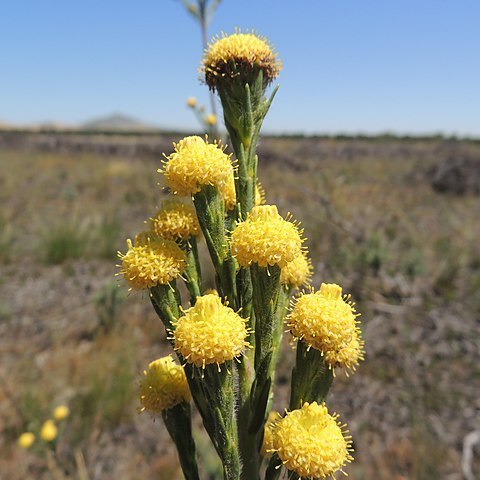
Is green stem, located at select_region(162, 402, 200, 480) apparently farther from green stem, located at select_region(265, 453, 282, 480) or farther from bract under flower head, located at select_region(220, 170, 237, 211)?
bract under flower head, located at select_region(220, 170, 237, 211)

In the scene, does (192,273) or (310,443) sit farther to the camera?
(192,273)

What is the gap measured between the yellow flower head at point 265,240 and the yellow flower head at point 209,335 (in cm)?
13

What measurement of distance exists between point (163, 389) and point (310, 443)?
18.3 inches

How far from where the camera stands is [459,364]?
14.4ft

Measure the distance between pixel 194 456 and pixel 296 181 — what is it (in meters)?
14.2

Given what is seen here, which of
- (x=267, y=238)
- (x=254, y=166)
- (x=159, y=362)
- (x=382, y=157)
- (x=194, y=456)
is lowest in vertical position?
(x=382, y=157)

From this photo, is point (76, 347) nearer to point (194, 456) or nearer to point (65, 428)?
point (65, 428)

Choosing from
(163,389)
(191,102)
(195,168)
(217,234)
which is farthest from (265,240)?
(191,102)

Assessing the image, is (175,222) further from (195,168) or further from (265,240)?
(265,240)

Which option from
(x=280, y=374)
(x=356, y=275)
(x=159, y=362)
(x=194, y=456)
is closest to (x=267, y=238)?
(x=159, y=362)

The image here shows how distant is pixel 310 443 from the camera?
3.23 feet

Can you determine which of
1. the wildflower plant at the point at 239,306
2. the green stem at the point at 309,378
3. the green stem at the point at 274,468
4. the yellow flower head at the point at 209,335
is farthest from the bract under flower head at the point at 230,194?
the green stem at the point at 274,468

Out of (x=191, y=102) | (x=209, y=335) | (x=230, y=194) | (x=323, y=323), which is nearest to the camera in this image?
(x=209, y=335)

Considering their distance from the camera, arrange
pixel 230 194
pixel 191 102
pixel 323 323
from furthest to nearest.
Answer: pixel 191 102, pixel 230 194, pixel 323 323
